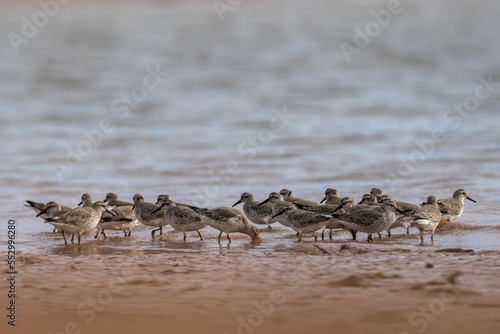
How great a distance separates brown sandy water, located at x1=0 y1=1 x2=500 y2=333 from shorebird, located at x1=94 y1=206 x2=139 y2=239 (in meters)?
0.21

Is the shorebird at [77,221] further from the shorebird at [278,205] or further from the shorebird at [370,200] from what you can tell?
the shorebird at [370,200]

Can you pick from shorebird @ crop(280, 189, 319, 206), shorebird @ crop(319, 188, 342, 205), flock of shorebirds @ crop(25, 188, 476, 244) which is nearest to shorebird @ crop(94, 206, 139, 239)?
flock of shorebirds @ crop(25, 188, 476, 244)

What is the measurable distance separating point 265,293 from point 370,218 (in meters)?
3.72

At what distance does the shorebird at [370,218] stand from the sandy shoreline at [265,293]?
1.45 meters

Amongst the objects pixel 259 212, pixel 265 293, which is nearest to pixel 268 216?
pixel 259 212

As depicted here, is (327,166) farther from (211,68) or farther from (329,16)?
(329,16)

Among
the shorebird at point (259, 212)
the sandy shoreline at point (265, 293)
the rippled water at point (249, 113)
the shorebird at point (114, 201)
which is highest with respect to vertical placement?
the rippled water at point (249, 113)

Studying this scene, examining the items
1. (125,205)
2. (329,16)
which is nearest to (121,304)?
(125,205)

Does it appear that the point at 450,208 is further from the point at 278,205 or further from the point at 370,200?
the point at 278,205

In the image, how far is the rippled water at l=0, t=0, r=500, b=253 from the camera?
1579 centimetres

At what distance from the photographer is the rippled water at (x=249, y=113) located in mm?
15789

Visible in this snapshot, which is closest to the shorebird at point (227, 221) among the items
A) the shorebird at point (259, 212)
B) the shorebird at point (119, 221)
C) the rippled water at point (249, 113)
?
the rippled water at point (249, 113)

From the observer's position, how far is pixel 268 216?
12.6 metres

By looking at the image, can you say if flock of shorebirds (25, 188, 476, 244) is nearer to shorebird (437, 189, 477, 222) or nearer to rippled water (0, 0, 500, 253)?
shorebird (437, 189, 477, 222)
